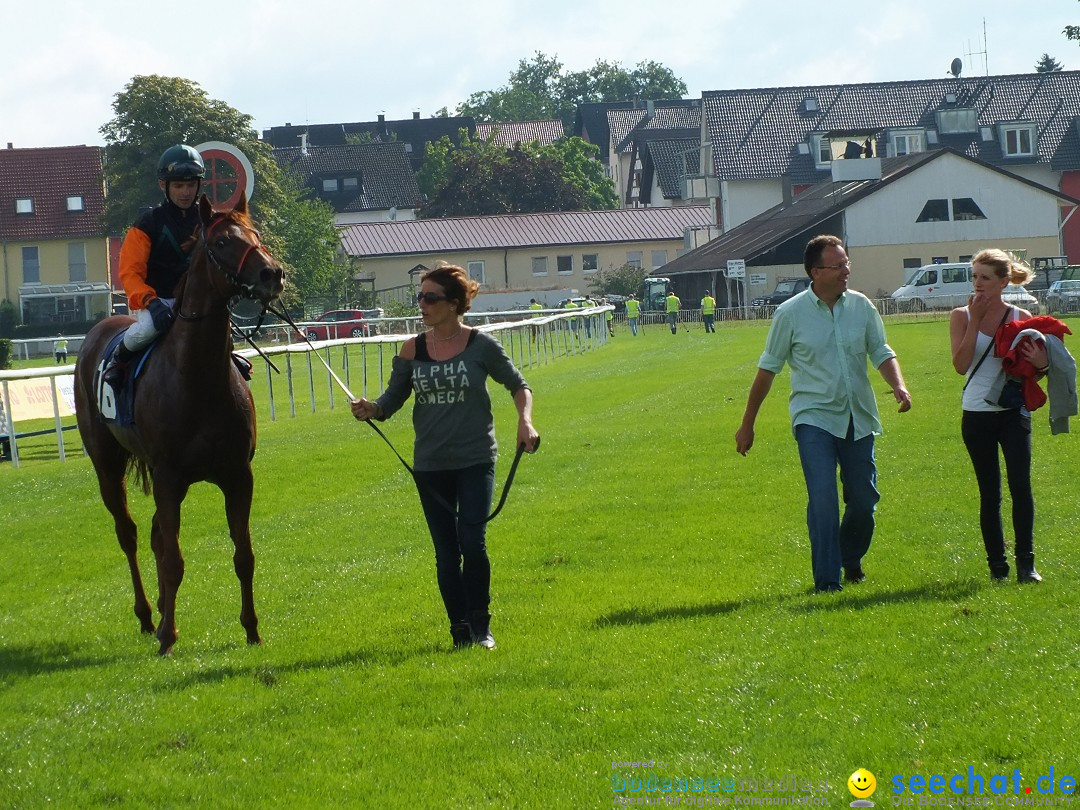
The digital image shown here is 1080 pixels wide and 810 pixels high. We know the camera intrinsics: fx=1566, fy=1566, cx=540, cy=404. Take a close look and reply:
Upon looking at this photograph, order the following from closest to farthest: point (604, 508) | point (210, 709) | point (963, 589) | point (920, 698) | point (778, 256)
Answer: point (920, 698)
point (210, 709)
point (963, 589)
point (604, 508)
point (778, 256)

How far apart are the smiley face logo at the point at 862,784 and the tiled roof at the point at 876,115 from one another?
252 feet

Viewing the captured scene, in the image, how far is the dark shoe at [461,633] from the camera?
24.7 feet

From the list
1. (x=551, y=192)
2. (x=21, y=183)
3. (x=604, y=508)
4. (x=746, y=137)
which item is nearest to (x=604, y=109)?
(x=551, y=192)

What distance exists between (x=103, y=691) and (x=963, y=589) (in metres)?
4.33

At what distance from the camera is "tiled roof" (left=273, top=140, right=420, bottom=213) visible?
356 ft

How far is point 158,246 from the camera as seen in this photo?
8.34 m

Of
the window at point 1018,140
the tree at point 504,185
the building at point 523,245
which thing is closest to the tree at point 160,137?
the building at point 523,245

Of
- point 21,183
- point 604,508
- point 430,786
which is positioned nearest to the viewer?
point 430,786

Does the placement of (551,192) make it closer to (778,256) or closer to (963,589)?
(778,256)

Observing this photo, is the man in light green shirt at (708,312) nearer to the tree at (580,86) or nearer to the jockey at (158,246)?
the jockey at (158,246)

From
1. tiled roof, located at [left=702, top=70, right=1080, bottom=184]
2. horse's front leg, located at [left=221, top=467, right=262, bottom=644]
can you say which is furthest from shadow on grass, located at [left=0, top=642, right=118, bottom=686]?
tiled roof, located at [left=702, top=70, right=1080, bottom=184]

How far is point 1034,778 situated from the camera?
4.89 meters

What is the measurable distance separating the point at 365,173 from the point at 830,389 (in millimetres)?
103916

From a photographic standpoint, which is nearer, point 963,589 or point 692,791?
point 692,791
